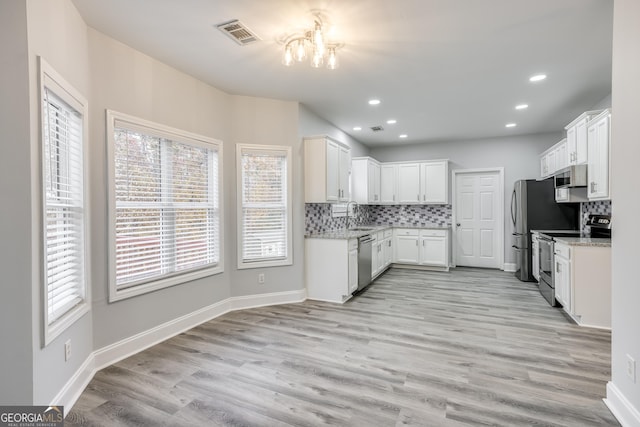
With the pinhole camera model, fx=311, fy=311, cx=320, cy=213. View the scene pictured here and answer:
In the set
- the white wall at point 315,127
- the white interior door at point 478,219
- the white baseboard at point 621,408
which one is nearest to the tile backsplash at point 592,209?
the white interior door at point 478,219

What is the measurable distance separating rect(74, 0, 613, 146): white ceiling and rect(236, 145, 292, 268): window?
795 millimetres

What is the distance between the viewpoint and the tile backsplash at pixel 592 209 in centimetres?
405

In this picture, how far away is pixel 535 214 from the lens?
519 centimetres

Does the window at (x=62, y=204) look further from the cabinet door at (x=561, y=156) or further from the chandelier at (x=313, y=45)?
the cabinet door at (x=561, y=156)

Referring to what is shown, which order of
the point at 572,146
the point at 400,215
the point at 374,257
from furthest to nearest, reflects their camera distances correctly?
the point at 400,215 < the point at 374,257 < the point at 572,146

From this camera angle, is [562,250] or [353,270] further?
[353,270]

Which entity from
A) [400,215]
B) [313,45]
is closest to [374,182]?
[400,215]

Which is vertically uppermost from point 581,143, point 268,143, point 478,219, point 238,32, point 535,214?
point 238,32

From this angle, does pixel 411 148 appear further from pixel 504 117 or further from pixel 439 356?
pixel 439 356

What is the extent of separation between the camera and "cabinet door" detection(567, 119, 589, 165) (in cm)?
361

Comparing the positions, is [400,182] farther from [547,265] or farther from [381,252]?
[547,265]

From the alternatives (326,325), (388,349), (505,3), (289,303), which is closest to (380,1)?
(505,3)

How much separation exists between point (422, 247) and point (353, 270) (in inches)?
99.8

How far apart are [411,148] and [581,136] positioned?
3481 millimetres
